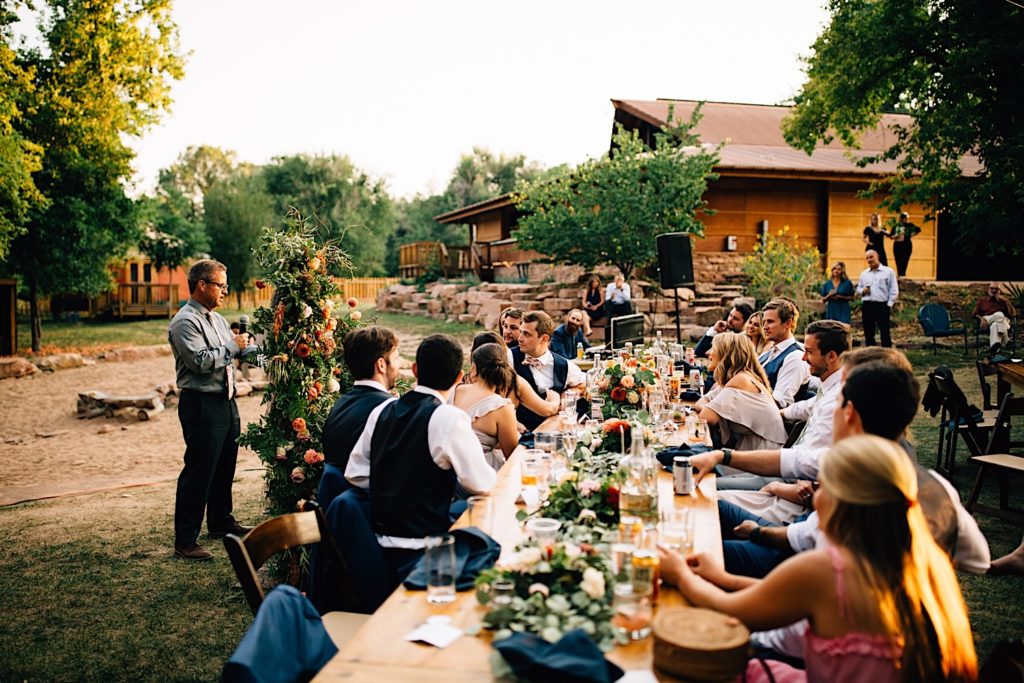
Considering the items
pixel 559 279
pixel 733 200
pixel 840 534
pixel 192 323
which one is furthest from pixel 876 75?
pixel 840 534

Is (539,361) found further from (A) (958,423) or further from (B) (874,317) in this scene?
(B) (874,317)

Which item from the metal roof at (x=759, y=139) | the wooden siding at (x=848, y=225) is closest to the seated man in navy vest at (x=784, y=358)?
the metal roof at (x=759, y=139)

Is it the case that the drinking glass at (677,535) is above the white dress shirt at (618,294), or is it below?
below

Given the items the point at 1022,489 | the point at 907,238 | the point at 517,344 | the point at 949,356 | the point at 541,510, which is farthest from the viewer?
the point at 907,238

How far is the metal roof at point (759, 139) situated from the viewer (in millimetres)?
19141

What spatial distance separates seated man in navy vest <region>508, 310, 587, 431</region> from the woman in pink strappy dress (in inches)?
168

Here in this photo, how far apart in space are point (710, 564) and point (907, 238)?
16.2 m

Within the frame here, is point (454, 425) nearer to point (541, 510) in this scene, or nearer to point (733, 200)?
point (541, 510)

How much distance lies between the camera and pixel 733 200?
1950cm

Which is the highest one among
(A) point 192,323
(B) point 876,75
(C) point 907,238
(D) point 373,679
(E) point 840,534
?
(B) point 876,75

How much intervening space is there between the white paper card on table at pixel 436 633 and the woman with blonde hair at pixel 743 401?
10.2 ft

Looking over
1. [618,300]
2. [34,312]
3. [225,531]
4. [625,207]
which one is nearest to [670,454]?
[225,531]

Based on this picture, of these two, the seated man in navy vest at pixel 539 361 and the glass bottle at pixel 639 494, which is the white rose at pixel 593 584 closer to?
the glass bottle at pixel 639 494

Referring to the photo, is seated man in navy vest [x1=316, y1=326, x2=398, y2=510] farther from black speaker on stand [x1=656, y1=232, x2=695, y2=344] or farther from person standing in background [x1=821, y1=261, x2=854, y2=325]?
person standing in background [x1=821, y1=261, x2=854, y2=325]
